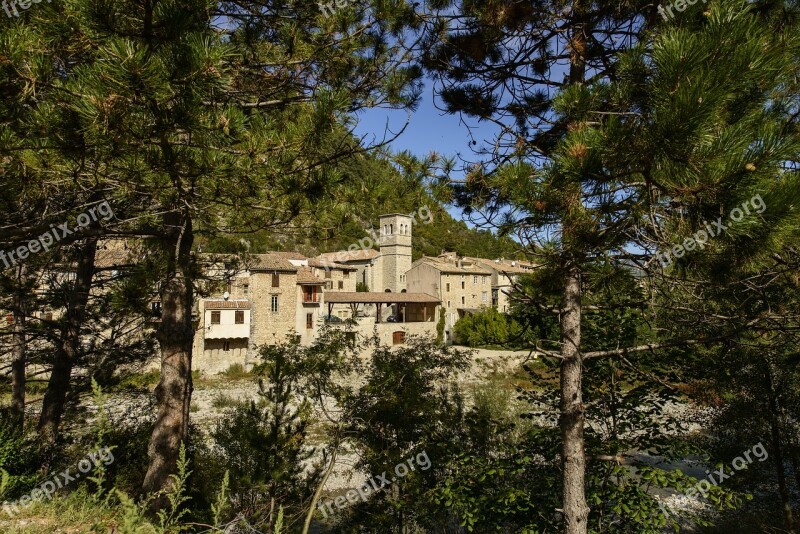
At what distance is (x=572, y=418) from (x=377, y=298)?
87.3 feet

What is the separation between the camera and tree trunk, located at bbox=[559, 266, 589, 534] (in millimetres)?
3680

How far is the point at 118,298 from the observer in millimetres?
3059

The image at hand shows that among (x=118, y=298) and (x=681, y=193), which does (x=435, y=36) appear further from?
(x=118, y=298)

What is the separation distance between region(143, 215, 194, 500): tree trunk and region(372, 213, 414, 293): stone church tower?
115 ft

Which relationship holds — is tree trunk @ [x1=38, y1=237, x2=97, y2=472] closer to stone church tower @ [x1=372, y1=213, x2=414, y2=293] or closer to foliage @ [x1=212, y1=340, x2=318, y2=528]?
foliage @ [x1=212, y1=340, x2=318, y2=528]

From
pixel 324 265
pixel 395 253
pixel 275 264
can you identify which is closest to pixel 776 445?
pixel 275 264

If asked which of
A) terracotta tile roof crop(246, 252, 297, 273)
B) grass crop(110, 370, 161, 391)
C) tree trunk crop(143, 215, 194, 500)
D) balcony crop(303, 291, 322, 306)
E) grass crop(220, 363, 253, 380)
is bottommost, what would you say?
grass crop(220, 363, 253, 380)

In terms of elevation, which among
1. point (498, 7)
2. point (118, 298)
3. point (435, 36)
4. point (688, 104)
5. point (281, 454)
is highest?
point (435, 36)

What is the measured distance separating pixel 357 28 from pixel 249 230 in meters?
2.27

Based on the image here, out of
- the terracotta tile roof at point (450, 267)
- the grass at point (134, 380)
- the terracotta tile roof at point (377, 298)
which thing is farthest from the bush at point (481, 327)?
the grass at point (134, 380)

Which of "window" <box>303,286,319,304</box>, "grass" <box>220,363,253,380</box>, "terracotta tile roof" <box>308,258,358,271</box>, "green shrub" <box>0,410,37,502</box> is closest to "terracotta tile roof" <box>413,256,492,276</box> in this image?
"terracotta tile roof" <box>308,258,358,271</box>

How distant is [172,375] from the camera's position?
4.28 metres

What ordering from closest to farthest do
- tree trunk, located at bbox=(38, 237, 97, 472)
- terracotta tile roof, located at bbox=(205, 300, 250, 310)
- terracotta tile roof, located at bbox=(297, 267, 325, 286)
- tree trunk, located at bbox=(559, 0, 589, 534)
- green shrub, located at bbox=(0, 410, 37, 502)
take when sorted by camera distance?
tree trunk, located at bbox=(559, 0, 589, 534) < green shrub, located at bbox=(0, 410, 37, 502) < tree trunk, located at bbox=(38, 237, 97, 472) < terracotta tile roof, located at bbox=(205, 300, 250, 310) < terracotta tile roof, located at bbox=(297, 267, 325, 286)

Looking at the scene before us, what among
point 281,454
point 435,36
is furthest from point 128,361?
point 435,36
